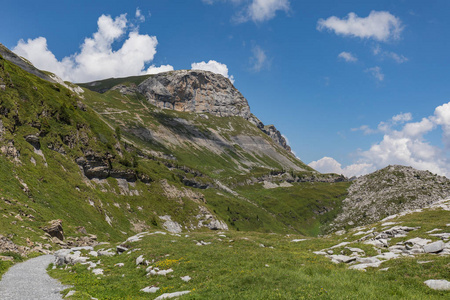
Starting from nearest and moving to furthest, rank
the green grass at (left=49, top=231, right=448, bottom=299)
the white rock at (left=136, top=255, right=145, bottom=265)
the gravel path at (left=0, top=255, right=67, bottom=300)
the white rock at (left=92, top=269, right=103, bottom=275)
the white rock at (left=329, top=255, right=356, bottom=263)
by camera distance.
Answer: the green grass at (left=49, top=231, right=448, bottom=299), the gravel path at (left=0, top=255, right=67, bottom=300), the white rock at (left=329, top=255, right=356, bottom=263), the white rock at (left=92, top=269, right=103, bottom=275), the white rock at (left=136, top=255, right=145, bottom=265)

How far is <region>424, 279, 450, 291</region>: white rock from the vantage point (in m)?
13.8

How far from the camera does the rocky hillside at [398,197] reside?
161625mm

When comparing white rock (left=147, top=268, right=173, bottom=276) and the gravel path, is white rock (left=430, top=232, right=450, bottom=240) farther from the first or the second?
the gravel path

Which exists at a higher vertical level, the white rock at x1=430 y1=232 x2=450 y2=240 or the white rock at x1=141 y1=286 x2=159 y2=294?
the white rock at x1=430 y1=232 x2=450 y2=240

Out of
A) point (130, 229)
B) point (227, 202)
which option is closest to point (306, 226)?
point (227, 202)

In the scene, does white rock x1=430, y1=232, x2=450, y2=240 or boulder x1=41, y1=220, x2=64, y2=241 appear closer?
white rock x1=430, y1=232, x2=450, y2=240

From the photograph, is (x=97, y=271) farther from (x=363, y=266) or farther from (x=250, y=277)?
(x=363, y=266)

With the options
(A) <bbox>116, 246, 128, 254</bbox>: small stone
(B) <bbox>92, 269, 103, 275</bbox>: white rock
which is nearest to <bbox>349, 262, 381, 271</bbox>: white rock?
(B) <bbox>92, 269, 103, 275</bbox>: white rock

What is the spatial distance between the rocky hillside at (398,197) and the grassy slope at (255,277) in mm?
163495

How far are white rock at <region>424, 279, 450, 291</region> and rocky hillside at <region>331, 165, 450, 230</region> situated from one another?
6829 inches

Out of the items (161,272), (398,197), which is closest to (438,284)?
(161,272)

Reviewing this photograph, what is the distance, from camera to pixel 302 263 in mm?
22594

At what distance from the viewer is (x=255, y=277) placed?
59.2ft

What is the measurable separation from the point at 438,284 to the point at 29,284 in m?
32.3
